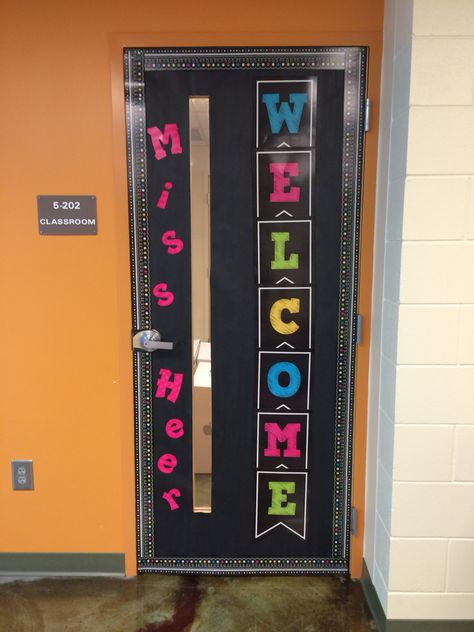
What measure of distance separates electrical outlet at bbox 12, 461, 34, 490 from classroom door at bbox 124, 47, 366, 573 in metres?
0.45

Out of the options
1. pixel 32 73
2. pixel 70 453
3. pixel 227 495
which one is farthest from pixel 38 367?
pixel 32 73

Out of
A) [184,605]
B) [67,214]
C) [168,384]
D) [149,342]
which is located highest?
[67,214]

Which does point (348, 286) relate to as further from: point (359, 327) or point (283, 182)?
point (283, 182)

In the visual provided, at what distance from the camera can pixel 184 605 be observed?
2082mm

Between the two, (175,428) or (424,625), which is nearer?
(424,625)

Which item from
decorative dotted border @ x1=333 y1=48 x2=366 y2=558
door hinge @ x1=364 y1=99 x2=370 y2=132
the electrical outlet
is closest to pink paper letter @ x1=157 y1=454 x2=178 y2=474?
the electrical outlet

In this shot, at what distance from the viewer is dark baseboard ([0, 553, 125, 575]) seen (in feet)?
7.36

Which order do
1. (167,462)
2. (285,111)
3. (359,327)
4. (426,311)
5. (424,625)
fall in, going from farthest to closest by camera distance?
(167,462) → (359,327) → (285,111) → (424,625) → (426,311)

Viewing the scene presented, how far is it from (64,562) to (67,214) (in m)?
1.48

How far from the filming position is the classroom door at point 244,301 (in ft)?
6.53

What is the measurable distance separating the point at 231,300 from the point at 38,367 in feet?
2.77

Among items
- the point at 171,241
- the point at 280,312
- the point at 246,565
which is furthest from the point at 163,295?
the point at 246,565

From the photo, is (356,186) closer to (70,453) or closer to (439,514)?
(439,514)

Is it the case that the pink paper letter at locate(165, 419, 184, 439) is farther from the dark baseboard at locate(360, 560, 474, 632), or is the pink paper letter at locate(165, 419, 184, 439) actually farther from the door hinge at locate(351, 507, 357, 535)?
the dark baseboard at locate(360, 560, 474, 632)
